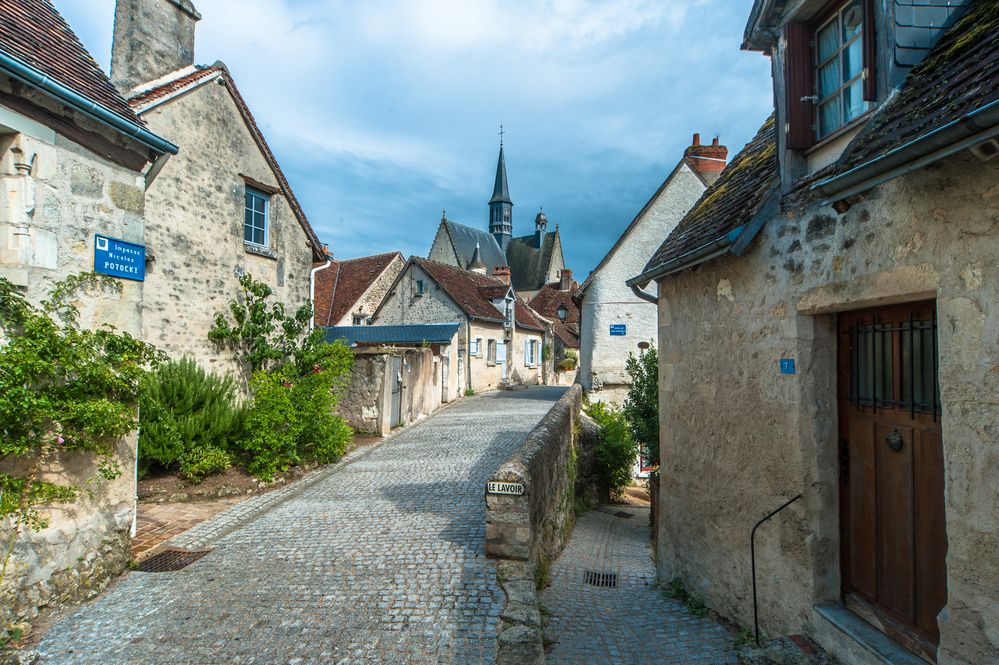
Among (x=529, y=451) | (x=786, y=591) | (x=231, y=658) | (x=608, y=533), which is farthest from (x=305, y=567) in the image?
(x=608, y=533)

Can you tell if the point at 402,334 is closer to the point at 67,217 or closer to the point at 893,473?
the point at 67,217

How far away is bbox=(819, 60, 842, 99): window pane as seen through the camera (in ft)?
13.5

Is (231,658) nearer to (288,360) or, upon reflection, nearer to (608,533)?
(608,533)

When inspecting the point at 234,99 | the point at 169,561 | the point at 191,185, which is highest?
the point at 234,99

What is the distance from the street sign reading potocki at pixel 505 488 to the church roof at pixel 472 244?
42762 mm

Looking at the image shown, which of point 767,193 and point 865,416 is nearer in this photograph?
point 865,416

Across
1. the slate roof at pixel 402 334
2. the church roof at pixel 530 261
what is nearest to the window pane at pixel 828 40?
the slate roof at pixel 402 334

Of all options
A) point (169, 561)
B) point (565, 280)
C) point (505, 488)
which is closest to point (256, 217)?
point (169, 561)

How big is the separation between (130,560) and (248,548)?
916mm

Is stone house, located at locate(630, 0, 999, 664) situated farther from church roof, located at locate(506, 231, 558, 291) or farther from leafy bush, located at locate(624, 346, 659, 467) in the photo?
church roof, located at locate(506, 231, 558, 291)

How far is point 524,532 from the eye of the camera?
15.7ft

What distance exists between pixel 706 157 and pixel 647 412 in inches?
300

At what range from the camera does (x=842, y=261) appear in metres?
3.60

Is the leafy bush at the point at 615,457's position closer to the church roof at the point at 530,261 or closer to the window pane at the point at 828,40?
the window pane at the point at 828,40
